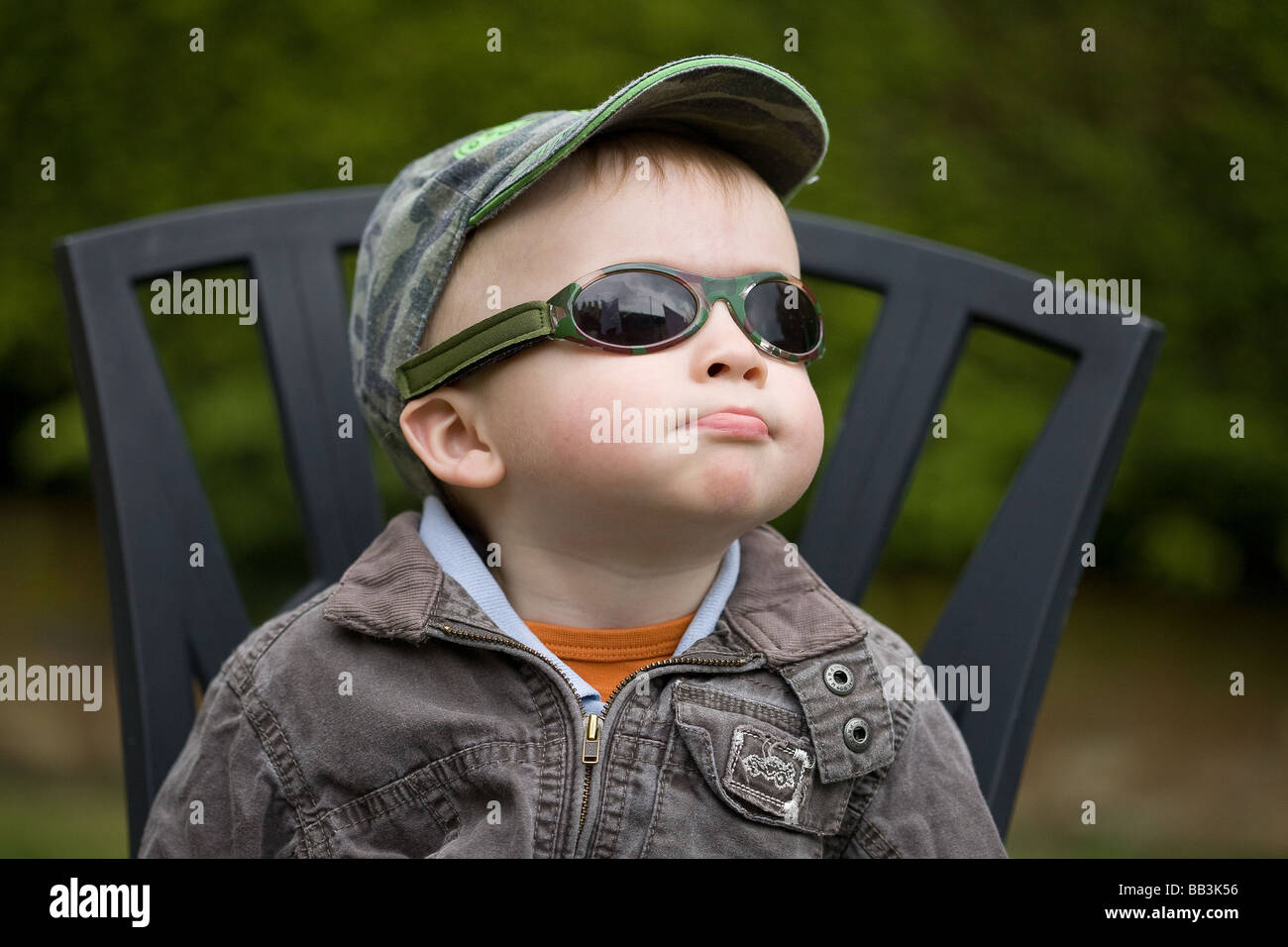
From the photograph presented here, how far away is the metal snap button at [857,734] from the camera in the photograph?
123 centimetres

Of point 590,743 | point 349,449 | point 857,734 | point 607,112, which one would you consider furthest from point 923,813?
point 349,449

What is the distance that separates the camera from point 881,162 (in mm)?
2926

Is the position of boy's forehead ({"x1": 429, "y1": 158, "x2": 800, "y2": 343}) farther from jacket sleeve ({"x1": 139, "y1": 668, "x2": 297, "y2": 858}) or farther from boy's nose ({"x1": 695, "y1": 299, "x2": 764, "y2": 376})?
jacket sleeve ({"x1": 139, "y1": 668, "x2": 297, "y2": 858})

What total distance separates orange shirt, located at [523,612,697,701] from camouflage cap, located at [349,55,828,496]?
23 cm

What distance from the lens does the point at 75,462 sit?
9.69ft

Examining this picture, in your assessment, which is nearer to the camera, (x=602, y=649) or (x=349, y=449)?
(x=602, y=649)

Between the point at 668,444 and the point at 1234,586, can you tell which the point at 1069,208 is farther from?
the point at 668,444

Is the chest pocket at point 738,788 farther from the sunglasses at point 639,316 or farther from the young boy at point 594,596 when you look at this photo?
the sunglasses at point 639,316

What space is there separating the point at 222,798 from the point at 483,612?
0.30 m

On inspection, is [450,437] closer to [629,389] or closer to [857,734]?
[629,389]

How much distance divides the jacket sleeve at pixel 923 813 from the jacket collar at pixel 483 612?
127mm

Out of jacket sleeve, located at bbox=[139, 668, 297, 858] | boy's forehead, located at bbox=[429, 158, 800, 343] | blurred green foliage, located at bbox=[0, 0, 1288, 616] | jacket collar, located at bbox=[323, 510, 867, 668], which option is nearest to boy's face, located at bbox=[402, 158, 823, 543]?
boy's forehead, located at bbox=[429, 158, 800, 343]

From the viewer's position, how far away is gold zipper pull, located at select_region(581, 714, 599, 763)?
1.21 m

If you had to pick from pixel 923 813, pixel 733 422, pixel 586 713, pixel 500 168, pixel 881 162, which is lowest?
pixel 923 813
